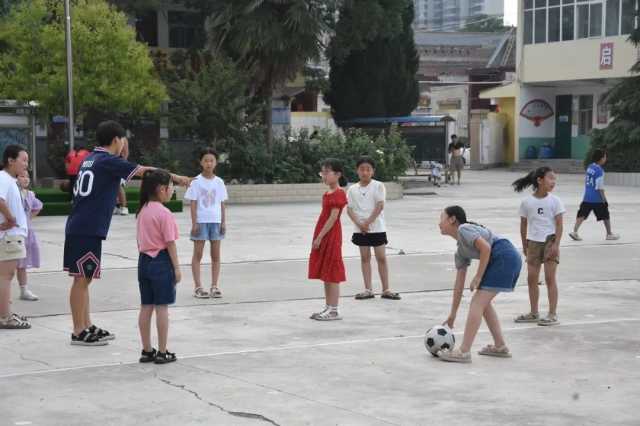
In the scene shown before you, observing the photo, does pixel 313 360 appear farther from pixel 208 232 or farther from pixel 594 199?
pixel 594 199

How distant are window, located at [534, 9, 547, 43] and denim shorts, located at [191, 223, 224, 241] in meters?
39.5

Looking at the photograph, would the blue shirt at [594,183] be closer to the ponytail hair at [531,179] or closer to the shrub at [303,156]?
the ponytail hair at [531,179]

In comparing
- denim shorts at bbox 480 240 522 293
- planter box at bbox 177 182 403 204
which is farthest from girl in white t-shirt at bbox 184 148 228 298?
planter box at bbox 177 182 403 204

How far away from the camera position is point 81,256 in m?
8.91

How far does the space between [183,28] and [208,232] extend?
28911mm

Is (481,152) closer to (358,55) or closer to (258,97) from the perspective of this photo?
(358,55)

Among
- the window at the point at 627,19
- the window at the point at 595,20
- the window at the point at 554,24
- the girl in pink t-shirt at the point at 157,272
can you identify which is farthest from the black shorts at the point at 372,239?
the window at the point at 554,24

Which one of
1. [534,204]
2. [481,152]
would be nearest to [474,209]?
[534,204]

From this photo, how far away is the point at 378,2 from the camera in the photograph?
3688 cm

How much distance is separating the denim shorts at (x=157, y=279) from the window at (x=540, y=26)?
42996 mm

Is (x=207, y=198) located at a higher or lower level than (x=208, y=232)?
higher

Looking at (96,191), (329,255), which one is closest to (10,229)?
(96,191)

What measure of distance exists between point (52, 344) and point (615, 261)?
9095 mm

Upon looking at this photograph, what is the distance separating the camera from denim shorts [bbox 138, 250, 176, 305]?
819 centimetres
